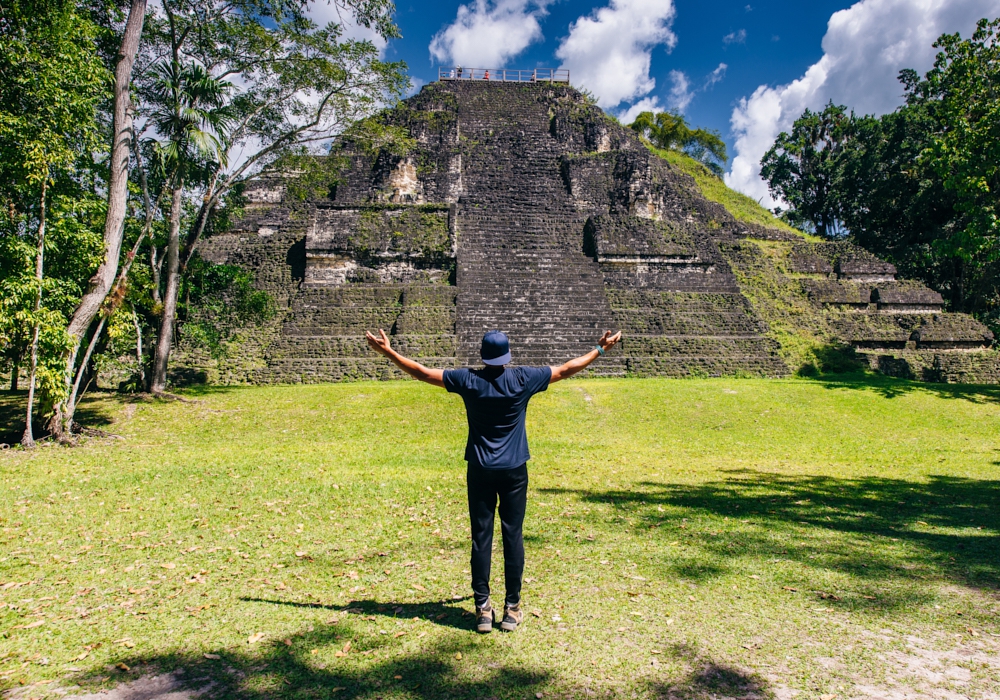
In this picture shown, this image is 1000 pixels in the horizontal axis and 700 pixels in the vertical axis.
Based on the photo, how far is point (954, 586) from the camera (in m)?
3.78

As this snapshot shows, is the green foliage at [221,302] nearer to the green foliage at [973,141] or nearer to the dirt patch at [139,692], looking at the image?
the dirt patch at [139,692]

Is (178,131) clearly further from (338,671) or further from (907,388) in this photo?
(907,388)

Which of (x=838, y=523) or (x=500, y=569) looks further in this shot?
(x=838, y=523)

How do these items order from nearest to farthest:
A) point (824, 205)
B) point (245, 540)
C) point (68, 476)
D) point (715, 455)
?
1. point (245, 540)
2. point (68, 476)
3. point (715, 455)
4. point (824, 205)

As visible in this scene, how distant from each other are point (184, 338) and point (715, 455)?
1277 cm

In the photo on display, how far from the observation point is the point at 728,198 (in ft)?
90.0

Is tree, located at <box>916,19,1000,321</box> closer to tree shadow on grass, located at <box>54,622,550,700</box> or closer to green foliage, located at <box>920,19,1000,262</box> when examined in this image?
green foliage, located at <box>920,19,1000,262</box>

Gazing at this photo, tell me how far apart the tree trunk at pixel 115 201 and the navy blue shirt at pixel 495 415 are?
758 cm

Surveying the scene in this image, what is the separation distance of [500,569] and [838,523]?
123 inches

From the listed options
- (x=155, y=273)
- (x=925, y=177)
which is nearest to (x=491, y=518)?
(x=155, y=273)

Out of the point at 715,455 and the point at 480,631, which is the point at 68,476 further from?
the point at 715,455

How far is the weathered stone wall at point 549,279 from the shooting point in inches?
583

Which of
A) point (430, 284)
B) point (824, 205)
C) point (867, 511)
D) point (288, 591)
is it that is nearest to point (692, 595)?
point (288, 591)

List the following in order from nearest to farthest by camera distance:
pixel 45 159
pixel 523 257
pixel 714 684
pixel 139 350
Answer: pixel 714 684, pixel 45 159, pixel 139 350, pixel 523 257
